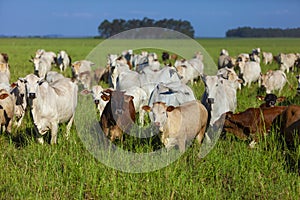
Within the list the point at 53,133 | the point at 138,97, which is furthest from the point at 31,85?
the point at 138,97

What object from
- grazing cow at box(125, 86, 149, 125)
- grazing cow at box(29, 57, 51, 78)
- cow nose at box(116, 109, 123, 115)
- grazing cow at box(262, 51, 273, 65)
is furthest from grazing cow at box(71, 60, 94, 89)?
grazing cow at box(262, 51, 273, 65)

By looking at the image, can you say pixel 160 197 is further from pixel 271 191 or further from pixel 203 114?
pixel 203 114

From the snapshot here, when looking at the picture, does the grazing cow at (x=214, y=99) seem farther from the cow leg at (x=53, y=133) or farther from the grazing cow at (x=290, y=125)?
the cow leg at (x=53, y=133)

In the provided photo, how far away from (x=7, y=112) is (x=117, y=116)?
8.60ft

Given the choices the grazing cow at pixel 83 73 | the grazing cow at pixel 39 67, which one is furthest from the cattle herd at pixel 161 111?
the grazing cow at pixel 39 67

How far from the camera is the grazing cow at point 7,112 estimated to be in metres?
9.20

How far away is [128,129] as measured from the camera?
859 cm

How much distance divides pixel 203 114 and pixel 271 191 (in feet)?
9.51

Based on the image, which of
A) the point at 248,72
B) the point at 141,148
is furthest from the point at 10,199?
the point at 248,72

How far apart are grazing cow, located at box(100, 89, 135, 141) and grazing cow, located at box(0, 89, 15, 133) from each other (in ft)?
7.11

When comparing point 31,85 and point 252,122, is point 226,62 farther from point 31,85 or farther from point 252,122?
point 31,85

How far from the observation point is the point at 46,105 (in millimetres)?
8422

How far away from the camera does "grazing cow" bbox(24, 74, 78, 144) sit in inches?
313

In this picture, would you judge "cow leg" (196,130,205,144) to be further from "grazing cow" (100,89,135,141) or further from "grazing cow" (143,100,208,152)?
"grazing cow" (100,89,135,141)
